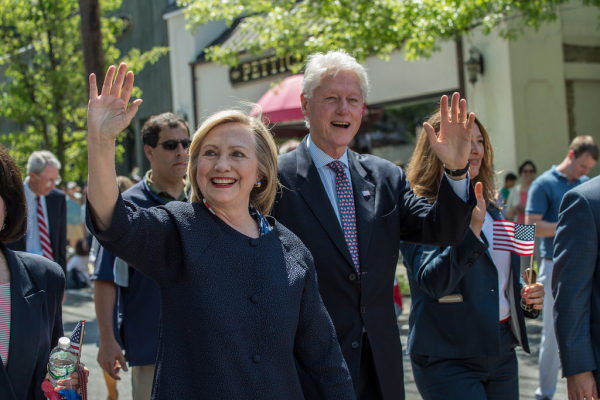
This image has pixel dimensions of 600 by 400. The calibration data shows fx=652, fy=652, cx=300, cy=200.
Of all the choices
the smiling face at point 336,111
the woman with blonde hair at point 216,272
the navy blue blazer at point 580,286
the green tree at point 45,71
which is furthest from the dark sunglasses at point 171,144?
the green tree at point 45,71

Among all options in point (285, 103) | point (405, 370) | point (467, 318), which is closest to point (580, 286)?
point (467, 318)

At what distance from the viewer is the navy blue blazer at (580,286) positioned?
112 inches

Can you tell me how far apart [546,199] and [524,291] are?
10.4ft

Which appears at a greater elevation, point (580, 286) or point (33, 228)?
point (33, 228)

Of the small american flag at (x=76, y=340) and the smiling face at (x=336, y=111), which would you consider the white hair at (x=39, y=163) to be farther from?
the small american flag at (x=76, y=340)

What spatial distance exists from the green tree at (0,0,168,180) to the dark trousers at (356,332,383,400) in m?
11.4

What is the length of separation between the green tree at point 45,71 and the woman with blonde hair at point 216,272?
38.3 feet

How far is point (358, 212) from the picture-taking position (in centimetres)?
307

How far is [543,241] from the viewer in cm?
625

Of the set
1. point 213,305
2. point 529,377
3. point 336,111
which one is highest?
point 336,111

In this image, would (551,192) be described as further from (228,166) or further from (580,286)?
(228,166)

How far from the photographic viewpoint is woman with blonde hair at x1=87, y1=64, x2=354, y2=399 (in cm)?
203

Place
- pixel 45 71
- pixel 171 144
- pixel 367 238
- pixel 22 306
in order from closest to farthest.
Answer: pixel 22 306, pixel 367 238, pixel 171 144, pixel 45 71

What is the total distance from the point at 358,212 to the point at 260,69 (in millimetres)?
14217
